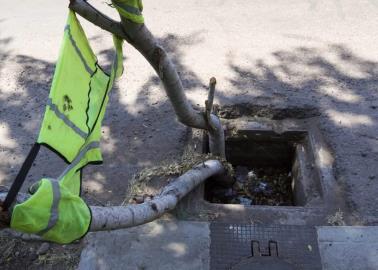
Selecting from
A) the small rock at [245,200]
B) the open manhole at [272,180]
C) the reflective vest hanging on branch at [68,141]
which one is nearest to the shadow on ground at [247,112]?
the open manhole at [272,180]

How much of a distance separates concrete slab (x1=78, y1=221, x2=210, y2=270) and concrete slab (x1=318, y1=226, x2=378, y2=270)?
0.85m

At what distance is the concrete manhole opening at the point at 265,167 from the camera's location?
413 cm

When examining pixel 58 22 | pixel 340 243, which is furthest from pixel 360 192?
pixel 58 22

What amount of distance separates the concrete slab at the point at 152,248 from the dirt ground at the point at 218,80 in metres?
0.18

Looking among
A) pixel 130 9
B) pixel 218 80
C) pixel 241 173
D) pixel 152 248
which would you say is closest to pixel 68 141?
pixel 130 9

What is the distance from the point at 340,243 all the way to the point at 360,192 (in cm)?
55

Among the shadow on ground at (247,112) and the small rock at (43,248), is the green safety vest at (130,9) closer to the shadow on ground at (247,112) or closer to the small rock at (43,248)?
the shadow on ground at (247,112)

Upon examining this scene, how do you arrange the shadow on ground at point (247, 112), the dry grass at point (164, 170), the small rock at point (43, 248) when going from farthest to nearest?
the shadow on ground at point (247, 112)
the dry grass at point (164, 170)
the small rock at point (43, 248)

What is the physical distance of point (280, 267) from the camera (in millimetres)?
3131

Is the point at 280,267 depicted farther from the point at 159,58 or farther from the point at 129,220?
the point at 159,58

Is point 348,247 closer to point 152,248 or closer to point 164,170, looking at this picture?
point 152,248

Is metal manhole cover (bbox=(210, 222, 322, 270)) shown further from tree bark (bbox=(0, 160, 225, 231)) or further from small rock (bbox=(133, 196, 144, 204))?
small rock (bbox=(133, 196, 144, 204))

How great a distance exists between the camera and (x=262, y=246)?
326 centimetres

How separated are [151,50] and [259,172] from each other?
234cm
